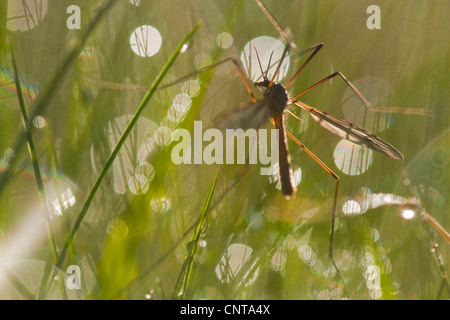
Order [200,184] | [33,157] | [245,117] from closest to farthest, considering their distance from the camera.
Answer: [33,157]
[245,117]
[200,184]

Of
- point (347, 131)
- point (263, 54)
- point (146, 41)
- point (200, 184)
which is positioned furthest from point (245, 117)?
point (263, 54)

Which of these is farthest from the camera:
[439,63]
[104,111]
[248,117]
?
[439,63]

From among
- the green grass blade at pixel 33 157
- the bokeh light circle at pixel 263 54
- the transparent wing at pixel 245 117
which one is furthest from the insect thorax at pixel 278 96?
the green grass blade at pixel 33 157

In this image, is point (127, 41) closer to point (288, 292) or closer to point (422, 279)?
point (288, 292)

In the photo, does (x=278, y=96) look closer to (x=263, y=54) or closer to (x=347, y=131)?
(x=347, y=131)
